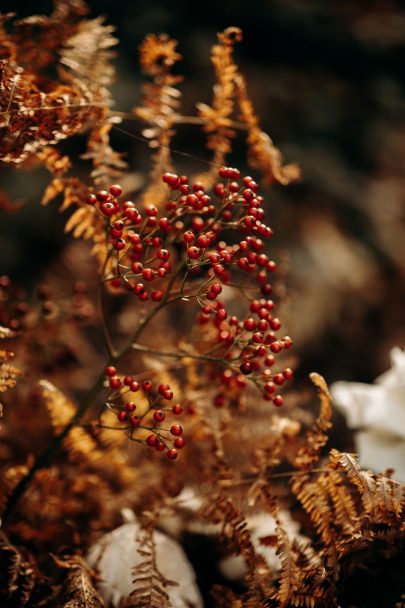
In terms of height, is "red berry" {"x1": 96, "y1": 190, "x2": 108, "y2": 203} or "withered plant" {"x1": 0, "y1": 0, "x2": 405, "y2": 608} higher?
"red berry" {"x1": 96, "y1": 190, "x2": 108, "y2": 203}

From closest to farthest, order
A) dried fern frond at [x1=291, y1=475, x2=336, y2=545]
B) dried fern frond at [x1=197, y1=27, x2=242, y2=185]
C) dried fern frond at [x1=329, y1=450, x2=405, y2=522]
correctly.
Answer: dried fern frond at [x1=329, y1=450, x2=405, y2=522] → dried fern frond at [x1=291, y1=475, x2=336, y2=545] → dried fern frond at [x1=197, y1=27, x2=242, y2=185]

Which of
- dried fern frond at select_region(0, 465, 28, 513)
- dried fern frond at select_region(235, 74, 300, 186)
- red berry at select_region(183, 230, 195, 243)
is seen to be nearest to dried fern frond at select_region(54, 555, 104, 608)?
dried fern frond at select_region(0, 465, 28, 513)

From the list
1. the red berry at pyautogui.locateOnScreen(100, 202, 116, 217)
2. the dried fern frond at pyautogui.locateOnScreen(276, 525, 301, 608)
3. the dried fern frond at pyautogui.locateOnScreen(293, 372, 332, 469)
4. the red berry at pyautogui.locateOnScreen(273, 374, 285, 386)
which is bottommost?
the dried fern frond at pyautogui.locateOnScreen(276, 525, 301, 608)

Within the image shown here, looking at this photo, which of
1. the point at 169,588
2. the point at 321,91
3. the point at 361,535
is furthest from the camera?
the point at 321,91

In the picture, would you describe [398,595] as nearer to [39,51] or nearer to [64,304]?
[64,304]

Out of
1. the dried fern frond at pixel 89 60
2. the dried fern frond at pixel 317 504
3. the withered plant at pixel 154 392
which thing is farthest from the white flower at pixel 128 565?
the dried fern frond at pixel 89 60

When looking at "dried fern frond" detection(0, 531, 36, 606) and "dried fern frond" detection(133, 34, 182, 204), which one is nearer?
"dried fern frond" detection(0, 531, 36, 606)

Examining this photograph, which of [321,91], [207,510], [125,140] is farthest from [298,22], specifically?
[207,510]

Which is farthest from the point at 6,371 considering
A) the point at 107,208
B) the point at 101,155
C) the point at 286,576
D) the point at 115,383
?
the point at 286,576

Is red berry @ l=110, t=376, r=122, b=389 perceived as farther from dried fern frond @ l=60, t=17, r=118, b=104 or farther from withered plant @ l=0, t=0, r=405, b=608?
dried fern frond @ l=60, t=17, r=118, b=104
